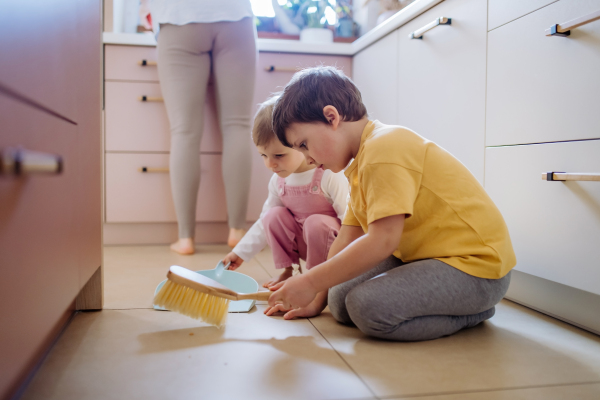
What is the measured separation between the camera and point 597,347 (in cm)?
81

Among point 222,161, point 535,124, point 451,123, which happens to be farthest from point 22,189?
point 222,161

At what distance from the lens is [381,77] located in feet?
5.71

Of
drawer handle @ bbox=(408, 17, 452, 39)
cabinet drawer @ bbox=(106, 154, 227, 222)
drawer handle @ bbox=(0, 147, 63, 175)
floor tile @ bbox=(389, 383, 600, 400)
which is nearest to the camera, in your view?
drawer handle @ bbox=(0, 147, 63, 175)

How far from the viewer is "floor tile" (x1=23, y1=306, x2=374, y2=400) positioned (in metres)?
0.61

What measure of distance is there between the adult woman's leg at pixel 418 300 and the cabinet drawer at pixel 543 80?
328 millimetres

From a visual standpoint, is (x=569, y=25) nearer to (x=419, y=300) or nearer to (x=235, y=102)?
(x=419, y=300)

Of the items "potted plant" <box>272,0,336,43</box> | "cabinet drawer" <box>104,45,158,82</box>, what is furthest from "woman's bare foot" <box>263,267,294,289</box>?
"potted plant" <box>272,0,336,43</box>

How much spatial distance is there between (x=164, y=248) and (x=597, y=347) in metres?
1.46

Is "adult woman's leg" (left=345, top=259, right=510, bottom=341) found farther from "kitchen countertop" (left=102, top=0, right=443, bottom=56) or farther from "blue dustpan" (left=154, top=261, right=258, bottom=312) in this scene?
"kitchen countertop" (left=102, top=0, right=443, bottom=56)

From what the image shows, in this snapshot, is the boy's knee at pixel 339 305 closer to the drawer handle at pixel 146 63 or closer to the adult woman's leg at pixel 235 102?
the adult woman's leg at pixel 235 102

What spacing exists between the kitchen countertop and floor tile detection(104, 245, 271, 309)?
0.77 m

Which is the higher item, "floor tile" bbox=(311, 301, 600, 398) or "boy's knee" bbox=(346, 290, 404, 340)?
"boy's knee" bbox=(346, 290, 404, 340)

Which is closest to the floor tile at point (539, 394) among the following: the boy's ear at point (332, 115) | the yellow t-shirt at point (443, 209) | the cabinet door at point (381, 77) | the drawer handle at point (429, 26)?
the yellow t-shirt at point (443, 209)

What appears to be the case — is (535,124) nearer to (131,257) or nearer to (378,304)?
(378,304)
